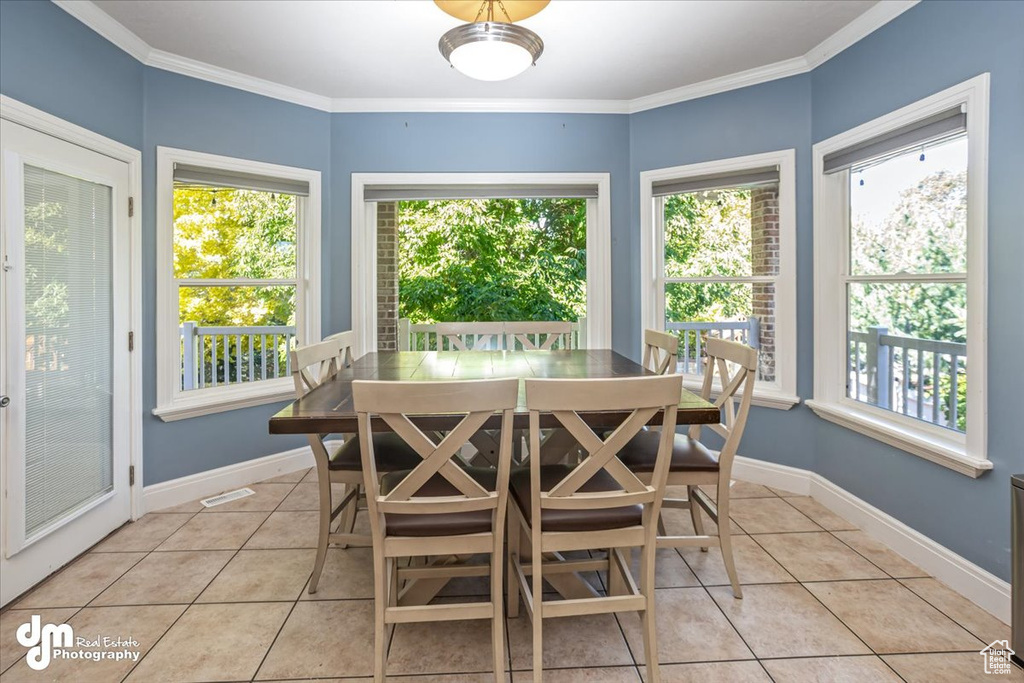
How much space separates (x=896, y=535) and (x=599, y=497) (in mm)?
1814

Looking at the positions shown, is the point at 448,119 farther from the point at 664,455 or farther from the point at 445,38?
the point at 664,455

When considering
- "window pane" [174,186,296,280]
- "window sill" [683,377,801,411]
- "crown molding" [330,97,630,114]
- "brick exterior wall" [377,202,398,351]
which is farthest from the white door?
"window sill" [683,377,801,411]

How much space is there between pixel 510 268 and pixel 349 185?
2.58m

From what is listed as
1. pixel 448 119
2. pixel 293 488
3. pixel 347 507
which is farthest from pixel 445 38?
pixel 293 488

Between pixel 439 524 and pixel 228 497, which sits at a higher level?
pixel 439 524

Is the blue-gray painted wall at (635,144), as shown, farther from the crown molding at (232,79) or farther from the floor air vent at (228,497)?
the floor air vent at (228,497)

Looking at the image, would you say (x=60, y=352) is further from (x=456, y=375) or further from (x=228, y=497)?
(x=456, y=375)

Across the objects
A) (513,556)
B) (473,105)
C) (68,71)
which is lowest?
(513,556)

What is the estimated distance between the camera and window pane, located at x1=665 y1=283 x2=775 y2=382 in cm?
354

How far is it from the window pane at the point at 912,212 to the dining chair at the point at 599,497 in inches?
68.1

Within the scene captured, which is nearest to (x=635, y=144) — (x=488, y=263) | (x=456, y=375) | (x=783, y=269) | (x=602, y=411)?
(x=783, y=269)

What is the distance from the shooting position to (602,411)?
1543 millimetres

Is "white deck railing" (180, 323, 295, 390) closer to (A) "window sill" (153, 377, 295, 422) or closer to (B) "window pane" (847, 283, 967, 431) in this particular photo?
(A) "window sill" (153, 377, 295, 422)

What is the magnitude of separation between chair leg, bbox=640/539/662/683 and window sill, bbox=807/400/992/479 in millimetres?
1410
